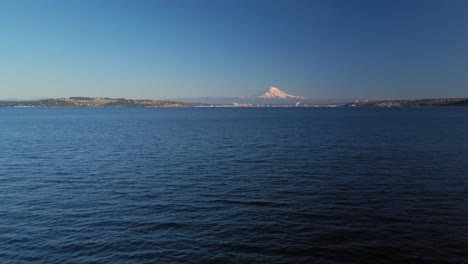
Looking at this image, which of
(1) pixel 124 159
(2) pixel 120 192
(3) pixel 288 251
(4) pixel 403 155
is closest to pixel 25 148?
(1) pixel 124 159

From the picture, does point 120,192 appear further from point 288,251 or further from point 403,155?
point 403,155

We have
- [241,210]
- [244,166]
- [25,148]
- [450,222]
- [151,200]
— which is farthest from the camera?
[25,148]

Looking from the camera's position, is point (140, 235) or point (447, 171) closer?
point (140, 235)

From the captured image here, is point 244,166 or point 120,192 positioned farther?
point 244,166

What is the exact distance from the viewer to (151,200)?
4006 cm

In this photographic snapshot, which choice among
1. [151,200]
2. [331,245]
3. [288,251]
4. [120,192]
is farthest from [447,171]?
[120,192]

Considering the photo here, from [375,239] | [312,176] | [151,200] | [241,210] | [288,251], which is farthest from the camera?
[312,176]

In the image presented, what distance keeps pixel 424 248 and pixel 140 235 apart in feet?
78.6

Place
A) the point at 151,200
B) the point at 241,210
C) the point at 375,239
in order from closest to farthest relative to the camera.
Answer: the point at 375,239 < the point at 241,210 < the point at 151,200

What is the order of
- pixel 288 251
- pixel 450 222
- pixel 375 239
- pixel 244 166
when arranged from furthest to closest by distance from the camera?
pixel 244 166 → pixel 450 222 → pixel 375 239 → pixel 288 251

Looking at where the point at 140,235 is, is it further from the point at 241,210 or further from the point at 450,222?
the point at 450,222

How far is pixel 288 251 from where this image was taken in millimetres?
26406

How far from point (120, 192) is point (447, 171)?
5065 centimetres

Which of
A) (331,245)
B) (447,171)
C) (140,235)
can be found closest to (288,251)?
(331,245)
